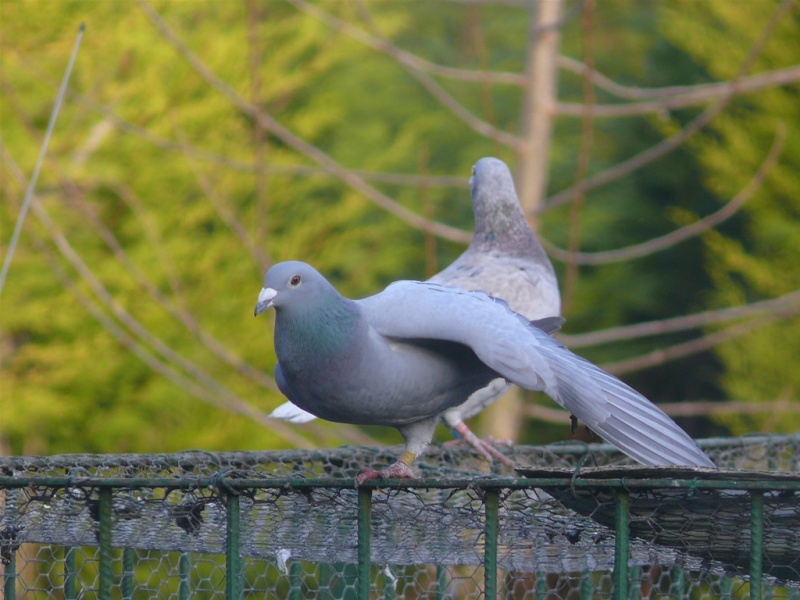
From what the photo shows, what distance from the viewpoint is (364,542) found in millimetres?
1668

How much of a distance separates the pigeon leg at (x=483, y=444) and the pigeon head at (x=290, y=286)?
1.15 meters

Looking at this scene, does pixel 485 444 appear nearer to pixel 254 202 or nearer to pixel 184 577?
pixel 184 577

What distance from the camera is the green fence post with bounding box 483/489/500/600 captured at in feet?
5.17

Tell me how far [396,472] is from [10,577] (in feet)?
2.40

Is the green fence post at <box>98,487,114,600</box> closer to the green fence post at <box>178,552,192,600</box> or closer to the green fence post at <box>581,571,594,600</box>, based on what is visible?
the green fence post at <box>178,552,192,600</box>

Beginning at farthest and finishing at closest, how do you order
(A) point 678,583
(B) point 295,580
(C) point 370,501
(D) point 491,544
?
(B) point 295,580 < (A) point 678,583 < (C) point 370,501 < (D) point 491,544

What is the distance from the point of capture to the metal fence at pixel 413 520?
1.54 m

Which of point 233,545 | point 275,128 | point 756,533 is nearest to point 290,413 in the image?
point 233,545

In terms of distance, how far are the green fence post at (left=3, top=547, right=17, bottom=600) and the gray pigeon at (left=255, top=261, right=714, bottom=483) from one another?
604 millimetres

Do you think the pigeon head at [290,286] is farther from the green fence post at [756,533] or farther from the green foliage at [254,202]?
the green foliage at [254,202]

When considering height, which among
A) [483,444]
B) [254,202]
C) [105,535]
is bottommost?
[105,535]

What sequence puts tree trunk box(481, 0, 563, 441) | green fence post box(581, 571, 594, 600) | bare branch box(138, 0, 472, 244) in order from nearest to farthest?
green fence post box(581, 571, 594, 600) → bare branch box(138, 0, 472, 244) → tree trunk box(481, 0, 563, 441)

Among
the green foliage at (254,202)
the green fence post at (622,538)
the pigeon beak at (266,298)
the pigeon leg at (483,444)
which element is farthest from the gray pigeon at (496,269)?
the green fence post at (622,538)

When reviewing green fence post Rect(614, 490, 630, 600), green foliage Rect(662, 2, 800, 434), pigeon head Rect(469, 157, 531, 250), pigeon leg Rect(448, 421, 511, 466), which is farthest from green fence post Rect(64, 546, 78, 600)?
green foliage Rect(662, 2, 800, 434)
